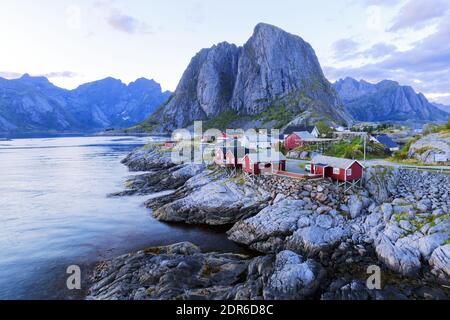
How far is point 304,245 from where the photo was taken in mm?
28281

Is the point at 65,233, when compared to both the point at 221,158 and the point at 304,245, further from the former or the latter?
the point at 304,245

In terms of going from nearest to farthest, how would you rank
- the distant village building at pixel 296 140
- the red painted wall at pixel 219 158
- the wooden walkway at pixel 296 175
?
the wooden walkway at pixel 296 175 < the red painted wall at pixel 219 158 < the distant village building at pixel 296 140

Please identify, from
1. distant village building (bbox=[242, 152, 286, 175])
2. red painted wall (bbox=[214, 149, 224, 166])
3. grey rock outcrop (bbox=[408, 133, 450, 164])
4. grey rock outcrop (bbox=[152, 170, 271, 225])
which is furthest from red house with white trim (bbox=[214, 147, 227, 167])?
grey rock outcrop (bbox=[408, 133, 450, 164])

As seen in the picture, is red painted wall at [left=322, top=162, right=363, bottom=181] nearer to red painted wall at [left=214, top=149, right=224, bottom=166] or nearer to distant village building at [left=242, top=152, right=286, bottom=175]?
distant village building at [left=242, top=152, right=286, bottom=175]

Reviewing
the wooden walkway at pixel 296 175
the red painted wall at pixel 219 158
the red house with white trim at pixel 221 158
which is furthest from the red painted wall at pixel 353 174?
the red painted wall at pixel 219 158

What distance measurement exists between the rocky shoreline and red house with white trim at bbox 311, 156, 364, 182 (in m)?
1.37

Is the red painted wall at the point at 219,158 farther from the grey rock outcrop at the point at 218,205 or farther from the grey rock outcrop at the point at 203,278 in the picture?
the grey rock outcrop at the point at 203,278

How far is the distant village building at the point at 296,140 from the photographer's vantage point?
6606cm

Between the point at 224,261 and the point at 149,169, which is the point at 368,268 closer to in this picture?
the point at 224,261

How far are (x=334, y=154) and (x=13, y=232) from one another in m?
50.6

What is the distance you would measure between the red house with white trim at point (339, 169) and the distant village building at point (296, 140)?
91.9 feet

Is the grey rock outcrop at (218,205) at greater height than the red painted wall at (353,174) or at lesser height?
lesser
